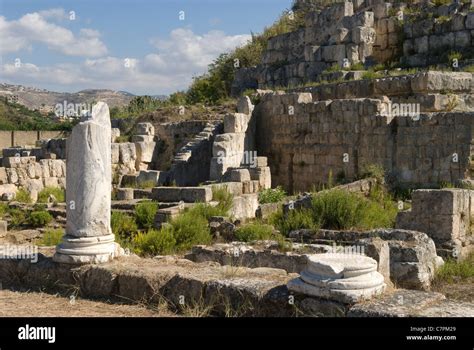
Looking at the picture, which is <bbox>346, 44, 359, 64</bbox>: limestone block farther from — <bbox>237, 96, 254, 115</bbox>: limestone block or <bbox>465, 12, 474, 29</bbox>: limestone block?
<bbox>237, 96, 254, 115</bbox>: limestone block

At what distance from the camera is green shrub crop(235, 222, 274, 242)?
408 inches

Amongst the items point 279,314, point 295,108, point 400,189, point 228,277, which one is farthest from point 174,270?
point 295,108

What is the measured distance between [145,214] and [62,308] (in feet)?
18.8

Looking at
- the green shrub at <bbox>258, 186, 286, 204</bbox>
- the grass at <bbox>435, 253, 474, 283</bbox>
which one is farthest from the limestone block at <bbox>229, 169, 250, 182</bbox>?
the grass at <bbox>435, 253, 474, 283</bbox>

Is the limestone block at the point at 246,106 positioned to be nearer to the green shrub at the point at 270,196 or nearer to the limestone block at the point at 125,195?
the green shrub at the point at 270,196

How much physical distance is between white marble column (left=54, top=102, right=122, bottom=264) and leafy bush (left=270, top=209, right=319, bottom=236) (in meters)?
3.88

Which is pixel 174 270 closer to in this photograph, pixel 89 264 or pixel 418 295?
pixel 89 264

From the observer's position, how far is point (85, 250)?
7.55 m

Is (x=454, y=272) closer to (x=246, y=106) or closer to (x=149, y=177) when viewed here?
(x=149, y=177)

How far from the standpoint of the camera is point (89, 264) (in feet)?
24.5

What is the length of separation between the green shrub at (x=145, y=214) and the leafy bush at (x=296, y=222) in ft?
8.16

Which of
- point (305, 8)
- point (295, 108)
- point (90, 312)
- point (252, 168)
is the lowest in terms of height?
point (90, 312)

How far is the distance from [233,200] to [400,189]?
392cm

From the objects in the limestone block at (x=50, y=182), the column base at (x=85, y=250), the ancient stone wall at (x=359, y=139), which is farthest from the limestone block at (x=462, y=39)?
the column base at (x=85, y=250)
